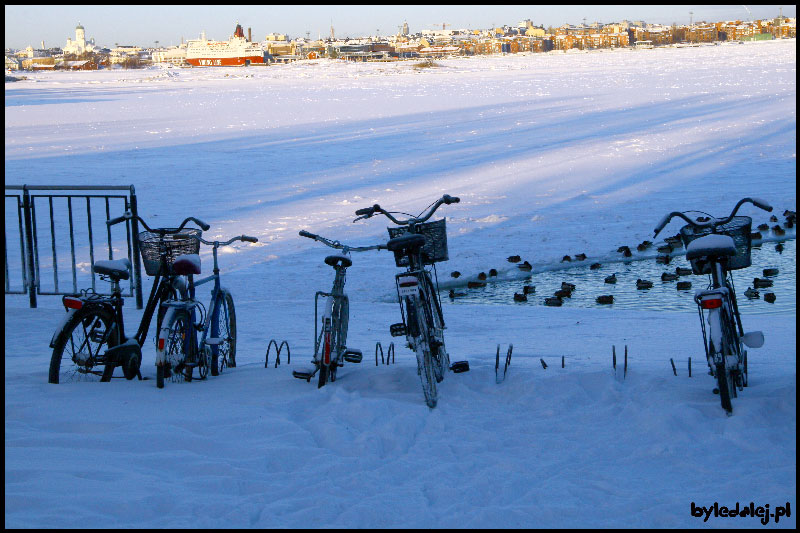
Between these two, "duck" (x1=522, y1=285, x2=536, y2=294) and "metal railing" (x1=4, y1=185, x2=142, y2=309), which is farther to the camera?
"duck" (x1=522, y1=285, x2=536, y2=294)

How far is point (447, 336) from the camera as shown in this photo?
6.20m

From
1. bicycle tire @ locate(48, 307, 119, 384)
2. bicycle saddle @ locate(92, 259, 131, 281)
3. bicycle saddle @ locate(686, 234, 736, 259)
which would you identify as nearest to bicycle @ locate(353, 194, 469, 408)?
bicycle saddle @ locate(686, 234, 736, 259)

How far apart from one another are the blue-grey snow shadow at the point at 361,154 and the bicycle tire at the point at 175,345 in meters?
7.11

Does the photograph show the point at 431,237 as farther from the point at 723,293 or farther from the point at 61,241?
the point at 61,241

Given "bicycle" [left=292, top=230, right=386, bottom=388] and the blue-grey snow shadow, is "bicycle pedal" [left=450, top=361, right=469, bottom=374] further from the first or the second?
the blue-grey snow shadow

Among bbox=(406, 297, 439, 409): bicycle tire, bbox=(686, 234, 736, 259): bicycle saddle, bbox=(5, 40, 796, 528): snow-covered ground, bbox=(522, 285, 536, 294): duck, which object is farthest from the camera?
bbox=(522, 285, 536, 294): duck

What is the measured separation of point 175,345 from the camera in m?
4.62

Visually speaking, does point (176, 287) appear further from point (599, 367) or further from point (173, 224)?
point (173, 224)

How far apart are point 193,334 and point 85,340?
59cm

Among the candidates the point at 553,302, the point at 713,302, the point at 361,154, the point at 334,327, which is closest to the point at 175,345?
the point at 334,327

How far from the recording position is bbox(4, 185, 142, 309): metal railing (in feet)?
22.3

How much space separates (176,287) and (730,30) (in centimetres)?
12778

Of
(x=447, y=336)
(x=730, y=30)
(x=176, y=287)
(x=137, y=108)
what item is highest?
(x=730, y=30)

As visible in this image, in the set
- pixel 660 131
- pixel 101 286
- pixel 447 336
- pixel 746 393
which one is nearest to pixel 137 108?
pixel 660 131
